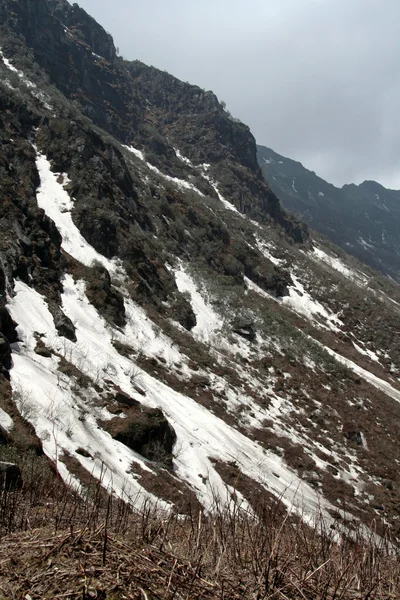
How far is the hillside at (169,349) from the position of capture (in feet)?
29.9

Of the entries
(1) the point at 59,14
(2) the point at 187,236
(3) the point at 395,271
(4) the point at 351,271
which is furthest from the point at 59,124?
(3) the point at 395,271

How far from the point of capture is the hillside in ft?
29.9

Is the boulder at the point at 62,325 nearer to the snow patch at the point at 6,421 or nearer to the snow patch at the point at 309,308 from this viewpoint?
the snow patch at the point at 6,421

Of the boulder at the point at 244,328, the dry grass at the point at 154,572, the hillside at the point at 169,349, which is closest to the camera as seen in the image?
the dry grass at the point at 154,572

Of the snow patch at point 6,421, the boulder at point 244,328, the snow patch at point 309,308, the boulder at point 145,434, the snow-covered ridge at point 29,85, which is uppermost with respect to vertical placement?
the snow-covered ridge at point 29,85

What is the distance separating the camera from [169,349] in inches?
752

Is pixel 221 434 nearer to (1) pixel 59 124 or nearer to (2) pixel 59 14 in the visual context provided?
(1) pixel 59 124

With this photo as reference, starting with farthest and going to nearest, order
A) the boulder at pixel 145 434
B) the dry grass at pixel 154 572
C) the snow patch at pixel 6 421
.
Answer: the boulder at pixel 145 434 < the snow patch at pixel 6 421 < the dry grass at pixel 154 572

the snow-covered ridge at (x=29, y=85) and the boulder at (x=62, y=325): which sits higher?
the snow-covered ridge at (x=29, y=85)

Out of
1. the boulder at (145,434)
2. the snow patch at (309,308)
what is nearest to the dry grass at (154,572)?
the boulder at (145,434)

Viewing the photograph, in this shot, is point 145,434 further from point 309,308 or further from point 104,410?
point 309,308

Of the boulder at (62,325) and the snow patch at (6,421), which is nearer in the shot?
the snow patch at (6,421)

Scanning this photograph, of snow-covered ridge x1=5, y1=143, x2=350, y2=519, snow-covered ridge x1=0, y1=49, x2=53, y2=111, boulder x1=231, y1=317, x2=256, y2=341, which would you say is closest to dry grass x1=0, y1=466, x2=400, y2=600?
snow-covered ridge x1=5, y1=143, x2=350, y2=519

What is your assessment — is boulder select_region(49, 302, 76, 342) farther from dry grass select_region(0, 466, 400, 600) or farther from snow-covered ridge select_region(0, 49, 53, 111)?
snow-covered ridge select_region(0, 49, 53, 111)
